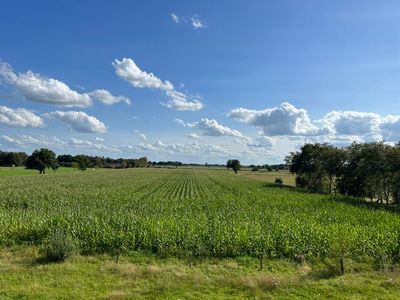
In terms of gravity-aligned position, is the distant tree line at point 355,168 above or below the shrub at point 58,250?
above

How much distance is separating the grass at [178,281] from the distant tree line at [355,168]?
37488mm

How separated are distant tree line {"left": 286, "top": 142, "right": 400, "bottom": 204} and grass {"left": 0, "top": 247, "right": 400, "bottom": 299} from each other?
123 feet

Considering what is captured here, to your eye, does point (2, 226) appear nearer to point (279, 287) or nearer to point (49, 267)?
point (49, 267)

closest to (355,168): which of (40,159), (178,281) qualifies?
(178,281)

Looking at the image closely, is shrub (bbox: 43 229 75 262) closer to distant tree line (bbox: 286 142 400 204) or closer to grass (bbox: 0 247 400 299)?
grass (bbox: 0 247 400 299)

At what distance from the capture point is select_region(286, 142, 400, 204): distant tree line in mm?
48188

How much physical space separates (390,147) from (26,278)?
47386 mm

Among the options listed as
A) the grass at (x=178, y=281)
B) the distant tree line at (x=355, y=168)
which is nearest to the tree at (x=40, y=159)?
the distant tree line at (x=355, y=168)

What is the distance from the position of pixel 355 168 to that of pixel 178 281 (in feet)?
170

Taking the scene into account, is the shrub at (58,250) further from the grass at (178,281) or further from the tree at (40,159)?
the tree at (40,159)

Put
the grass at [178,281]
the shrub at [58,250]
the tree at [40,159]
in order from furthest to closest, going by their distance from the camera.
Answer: the tree at [40,159] → the shrub at [58,250] → the grass at [178,281]

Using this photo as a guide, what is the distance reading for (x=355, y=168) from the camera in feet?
190

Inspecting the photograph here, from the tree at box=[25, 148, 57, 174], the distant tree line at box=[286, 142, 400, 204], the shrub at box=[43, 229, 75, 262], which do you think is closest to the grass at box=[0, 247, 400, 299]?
the shrub at box=[43, 229, 75, 262]

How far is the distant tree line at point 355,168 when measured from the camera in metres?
48.2
